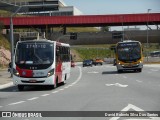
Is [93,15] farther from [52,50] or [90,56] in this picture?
[52,50]

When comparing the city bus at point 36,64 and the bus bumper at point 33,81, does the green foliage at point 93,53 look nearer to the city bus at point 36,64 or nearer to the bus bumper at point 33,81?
the city bus at point 36,64

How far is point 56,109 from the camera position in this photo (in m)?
14.6

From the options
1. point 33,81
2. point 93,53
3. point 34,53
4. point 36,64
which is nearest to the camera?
point 33,81

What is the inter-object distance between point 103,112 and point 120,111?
1.66 ft

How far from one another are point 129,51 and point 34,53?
75.4 ft

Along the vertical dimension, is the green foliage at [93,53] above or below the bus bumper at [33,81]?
below

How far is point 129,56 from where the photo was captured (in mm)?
47406

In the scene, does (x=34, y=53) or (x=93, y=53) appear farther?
(x=93, y=53)

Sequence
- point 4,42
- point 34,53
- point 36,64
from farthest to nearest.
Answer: point 4,42
point 34,53
point 36,64

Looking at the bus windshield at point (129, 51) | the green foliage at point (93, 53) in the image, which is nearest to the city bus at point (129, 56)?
the bus windshield at point (129, 51)

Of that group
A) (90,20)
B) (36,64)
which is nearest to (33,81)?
(36,64)

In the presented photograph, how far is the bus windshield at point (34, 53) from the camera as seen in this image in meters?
25.4

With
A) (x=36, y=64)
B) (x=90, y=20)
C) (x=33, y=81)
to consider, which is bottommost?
(x=33, y=81)

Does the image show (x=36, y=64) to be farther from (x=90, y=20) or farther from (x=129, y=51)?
(x=90, y=20)
